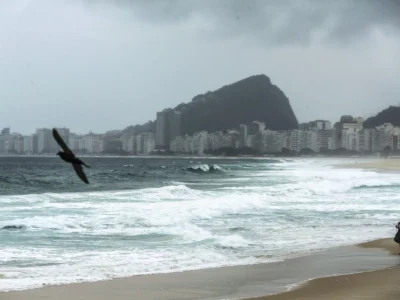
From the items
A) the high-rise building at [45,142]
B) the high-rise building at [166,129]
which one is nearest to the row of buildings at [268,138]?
the high-rise building at [166,129]

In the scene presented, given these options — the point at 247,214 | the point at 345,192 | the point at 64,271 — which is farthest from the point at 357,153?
the point at 64,271

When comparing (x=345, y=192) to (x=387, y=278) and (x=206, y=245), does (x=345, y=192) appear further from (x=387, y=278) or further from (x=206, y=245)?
(x=387, y=278)

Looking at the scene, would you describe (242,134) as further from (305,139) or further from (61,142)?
(61,142)

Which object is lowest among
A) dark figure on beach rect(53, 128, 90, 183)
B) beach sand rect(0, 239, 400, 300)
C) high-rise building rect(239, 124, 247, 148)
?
beach sand rect(0, 239, 400, 300)

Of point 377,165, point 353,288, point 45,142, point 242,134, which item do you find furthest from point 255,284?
point 242,134

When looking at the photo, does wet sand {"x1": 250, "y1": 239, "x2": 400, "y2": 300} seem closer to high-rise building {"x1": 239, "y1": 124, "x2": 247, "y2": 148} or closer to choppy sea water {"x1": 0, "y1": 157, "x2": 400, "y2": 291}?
choppy sea water {"x1": 0, "y1": 157, "x2": 400, "y2": 291}

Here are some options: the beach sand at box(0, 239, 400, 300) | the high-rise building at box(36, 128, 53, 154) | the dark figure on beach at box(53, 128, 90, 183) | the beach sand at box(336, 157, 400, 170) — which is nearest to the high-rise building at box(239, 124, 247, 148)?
the beach sand at box(336, 157, 400, 170)
